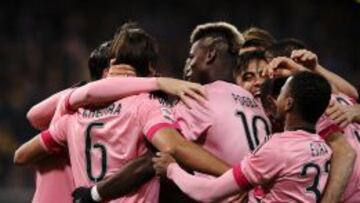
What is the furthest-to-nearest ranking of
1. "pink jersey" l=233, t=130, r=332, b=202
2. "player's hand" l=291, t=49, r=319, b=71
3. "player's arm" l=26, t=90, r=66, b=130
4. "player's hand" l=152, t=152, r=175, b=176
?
"player's arm" l=26, t=90, r=66, b=130 < "player's hand" l=291, t=49, r=319, b=71 < "player's hand" l=152, t=152, r=175, b=176 < "pink jersey" l=233, t=130, r=332, b=202

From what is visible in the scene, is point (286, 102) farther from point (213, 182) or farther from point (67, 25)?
point (67, 25)

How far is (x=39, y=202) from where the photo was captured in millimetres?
5031

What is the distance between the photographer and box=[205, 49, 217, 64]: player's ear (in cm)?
472

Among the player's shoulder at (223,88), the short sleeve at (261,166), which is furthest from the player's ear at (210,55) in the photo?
the short sleeve at (261,166)

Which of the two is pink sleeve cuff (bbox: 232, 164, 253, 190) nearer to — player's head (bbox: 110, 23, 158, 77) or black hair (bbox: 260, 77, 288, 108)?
black hair (bbox: 260, 77, 288, 108)

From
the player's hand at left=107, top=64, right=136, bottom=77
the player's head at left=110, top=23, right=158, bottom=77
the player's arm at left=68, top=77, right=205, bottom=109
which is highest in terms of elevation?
the player's head at left=110, top=23, right=158, bottom=77

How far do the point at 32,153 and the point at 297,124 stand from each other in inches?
52.9

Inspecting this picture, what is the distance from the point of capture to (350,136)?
15.7ft

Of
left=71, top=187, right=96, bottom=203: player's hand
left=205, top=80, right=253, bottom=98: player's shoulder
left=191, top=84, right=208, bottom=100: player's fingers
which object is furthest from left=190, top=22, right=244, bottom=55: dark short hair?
left=71, top=187, right=96, bottom=203: player's hand

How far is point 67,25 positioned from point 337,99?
820cm

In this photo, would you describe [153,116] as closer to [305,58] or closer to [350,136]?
[305,58]

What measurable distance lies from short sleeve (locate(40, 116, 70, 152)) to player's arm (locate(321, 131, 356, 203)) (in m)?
1.21

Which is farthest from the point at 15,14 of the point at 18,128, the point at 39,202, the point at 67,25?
the point at 39,202

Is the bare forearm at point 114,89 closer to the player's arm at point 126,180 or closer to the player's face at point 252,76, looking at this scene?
Result: the player's arm at point 126,180
